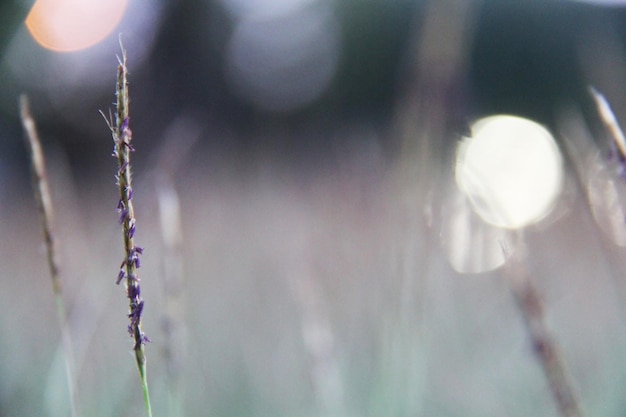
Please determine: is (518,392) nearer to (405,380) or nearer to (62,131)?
(405,380)

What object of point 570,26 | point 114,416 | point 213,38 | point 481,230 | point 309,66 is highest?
point 213,38

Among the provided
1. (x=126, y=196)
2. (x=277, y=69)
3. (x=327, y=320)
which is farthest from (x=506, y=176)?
(x=277, y=69)

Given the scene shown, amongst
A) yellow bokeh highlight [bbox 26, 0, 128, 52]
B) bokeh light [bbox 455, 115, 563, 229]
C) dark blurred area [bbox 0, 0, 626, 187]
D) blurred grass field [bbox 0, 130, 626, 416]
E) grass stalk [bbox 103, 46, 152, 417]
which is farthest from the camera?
dark blurred area [bbox 0, 0, 626, 187]

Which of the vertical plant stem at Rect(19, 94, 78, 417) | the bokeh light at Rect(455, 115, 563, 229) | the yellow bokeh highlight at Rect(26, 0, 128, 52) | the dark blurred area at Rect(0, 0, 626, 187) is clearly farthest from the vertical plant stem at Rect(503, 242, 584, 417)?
the dark blurred area at Rect(0, 0, 626, 187)

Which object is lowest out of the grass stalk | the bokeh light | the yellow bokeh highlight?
the grass stalk

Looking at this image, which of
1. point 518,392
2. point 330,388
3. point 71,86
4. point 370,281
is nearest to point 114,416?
point 330,388

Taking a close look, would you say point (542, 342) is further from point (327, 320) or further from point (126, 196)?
A: point (327, 320)

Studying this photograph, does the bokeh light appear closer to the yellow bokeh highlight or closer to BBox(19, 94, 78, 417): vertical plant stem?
BBox(19, 94, 78, 417): vertical plant stem
